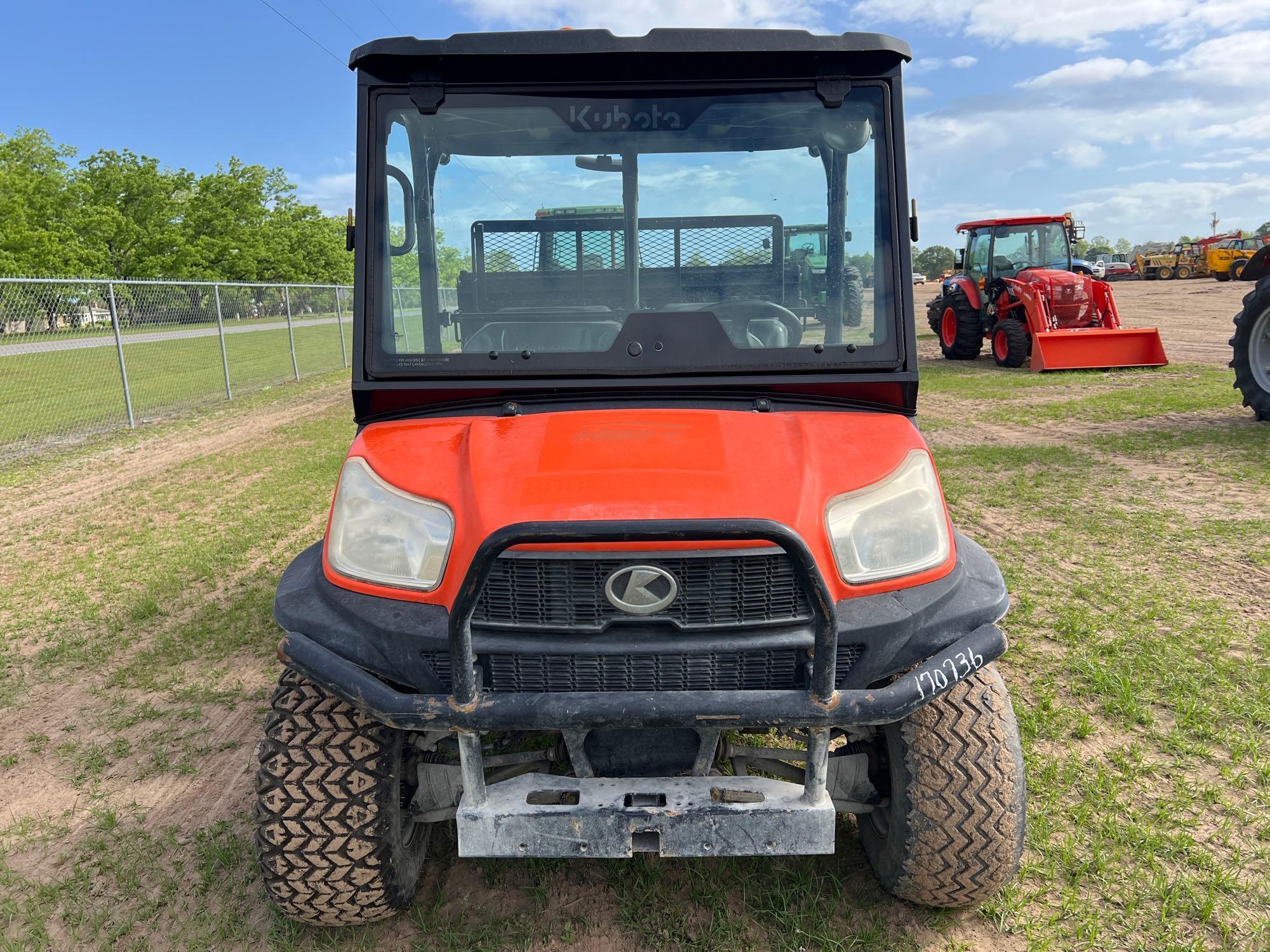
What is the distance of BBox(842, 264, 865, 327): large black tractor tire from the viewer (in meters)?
2.67

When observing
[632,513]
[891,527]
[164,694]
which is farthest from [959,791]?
[164,694]

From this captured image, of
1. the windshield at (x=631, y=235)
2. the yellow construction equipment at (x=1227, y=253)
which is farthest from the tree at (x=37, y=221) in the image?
the yellow construction equipment at (x=1227, y=253)

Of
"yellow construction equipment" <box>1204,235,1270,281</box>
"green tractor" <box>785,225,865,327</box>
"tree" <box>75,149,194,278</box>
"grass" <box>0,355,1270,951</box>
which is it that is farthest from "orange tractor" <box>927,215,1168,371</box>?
"tree" <box>75,149,194,278</box>

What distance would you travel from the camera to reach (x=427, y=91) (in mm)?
2605

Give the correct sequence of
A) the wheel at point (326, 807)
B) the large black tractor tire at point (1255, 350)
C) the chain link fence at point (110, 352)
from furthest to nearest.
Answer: the chain link fence at point (110, 352), the large black tractor tire at point (1255, 350), the wheel at point (326, 807)

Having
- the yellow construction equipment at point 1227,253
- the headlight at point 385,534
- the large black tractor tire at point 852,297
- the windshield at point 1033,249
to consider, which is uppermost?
the yellow construction equipment at point 1227,253

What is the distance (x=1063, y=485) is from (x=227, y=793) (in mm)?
6216

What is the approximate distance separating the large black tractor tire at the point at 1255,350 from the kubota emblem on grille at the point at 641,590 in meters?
8.65

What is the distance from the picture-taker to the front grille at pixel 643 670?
2.06 m

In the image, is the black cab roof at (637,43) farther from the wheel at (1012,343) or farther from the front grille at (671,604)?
the wheel at (1012,343)

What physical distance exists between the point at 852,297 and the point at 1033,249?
15072 mm

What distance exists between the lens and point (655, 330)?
2631 mm

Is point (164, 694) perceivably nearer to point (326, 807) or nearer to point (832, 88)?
point (326, 807)

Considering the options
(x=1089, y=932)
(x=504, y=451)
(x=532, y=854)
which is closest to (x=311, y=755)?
(x=532, y=854)
